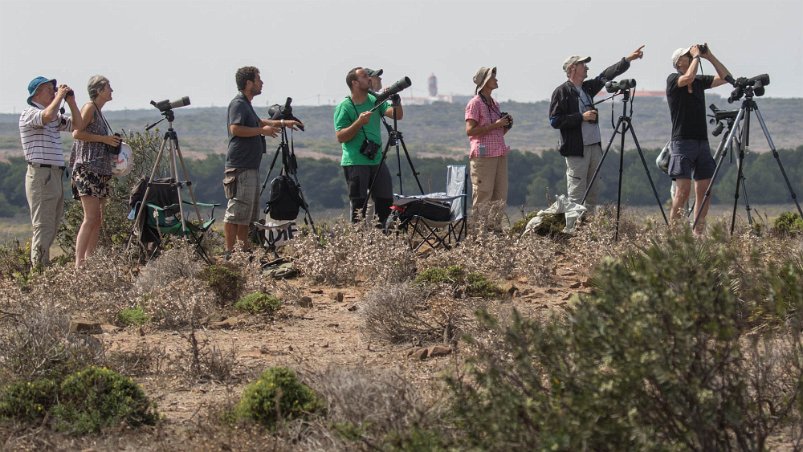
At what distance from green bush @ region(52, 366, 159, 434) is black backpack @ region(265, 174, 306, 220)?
172 inches

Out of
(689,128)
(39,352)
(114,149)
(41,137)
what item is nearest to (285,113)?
(114,149)

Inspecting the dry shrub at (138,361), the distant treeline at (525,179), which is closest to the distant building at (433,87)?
the distant treeline at (525,179)

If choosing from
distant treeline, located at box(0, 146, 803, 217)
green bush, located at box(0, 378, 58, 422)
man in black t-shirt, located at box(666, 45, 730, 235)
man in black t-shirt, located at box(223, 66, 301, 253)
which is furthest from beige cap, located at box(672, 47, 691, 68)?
distant treeline, located at box(0, 146, 803, 217)

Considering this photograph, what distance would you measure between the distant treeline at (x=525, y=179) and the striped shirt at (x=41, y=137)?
149 ft

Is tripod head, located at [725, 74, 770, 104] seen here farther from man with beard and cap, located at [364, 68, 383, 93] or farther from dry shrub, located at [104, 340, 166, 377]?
dry shrub, located at [104, 340, 166, 377]

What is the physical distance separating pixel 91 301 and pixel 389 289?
2327mm

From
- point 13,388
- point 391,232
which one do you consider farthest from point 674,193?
point 13,388

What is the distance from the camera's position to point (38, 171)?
348 inches

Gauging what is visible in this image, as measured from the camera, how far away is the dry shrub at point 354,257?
832cm

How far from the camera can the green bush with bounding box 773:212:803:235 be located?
10.1m

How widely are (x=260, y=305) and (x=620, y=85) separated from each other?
368 cm

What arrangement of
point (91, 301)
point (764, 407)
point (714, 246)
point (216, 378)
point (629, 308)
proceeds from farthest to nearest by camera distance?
point (91, 301)
point (216, 378)
point (714, 246)
point (764, 407)
point (629, 308)

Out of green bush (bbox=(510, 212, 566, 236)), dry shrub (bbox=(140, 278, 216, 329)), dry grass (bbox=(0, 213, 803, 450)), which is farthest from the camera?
green bush (bbox=(510, 212, 566, 236))

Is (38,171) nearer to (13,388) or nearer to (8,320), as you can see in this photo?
(8,320)
